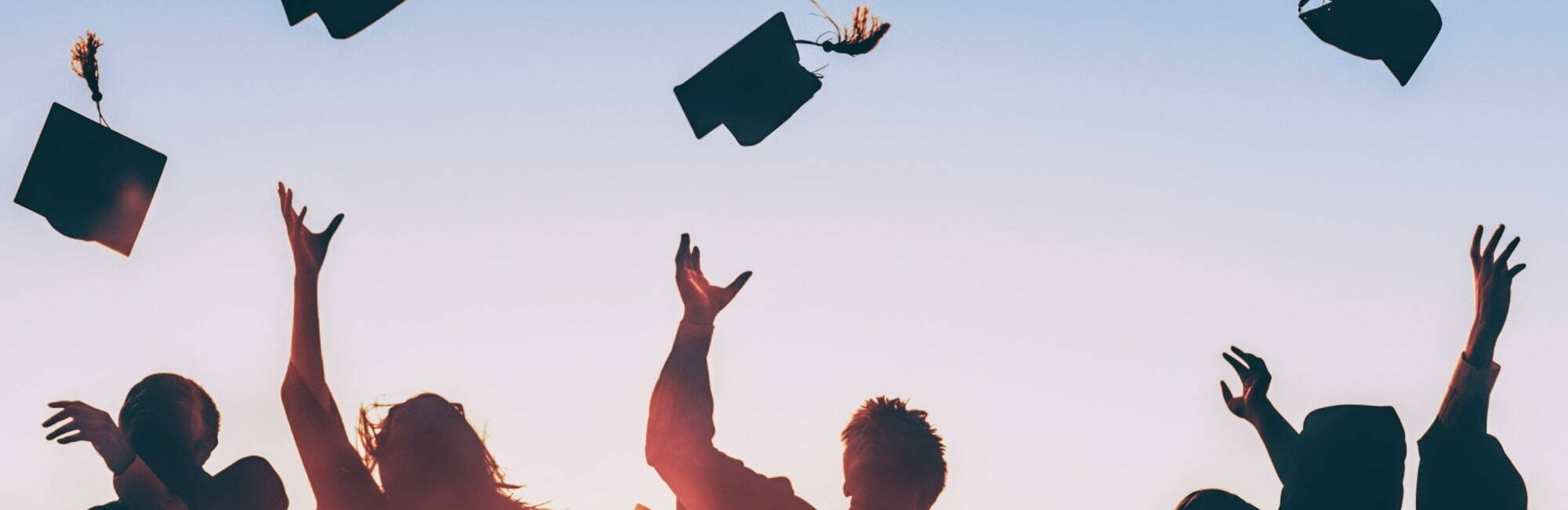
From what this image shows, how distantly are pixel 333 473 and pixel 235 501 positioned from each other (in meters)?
0.59

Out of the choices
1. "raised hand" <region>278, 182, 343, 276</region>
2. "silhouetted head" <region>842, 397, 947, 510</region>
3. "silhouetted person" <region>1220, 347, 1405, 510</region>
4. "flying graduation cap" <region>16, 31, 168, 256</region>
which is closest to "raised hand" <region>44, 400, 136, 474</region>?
"raised hand" <region>278, 182, 343, 276</region>

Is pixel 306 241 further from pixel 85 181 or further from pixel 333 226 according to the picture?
pixel 85 181

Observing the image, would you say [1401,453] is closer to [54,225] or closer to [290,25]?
[290,25]

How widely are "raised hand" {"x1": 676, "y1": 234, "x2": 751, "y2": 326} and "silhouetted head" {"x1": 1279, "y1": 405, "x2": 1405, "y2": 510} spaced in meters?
1.04

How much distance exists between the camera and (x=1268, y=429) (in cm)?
274

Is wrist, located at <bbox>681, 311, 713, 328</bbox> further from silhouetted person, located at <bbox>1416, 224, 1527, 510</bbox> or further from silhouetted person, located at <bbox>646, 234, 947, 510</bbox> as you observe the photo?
silhouetted person, located at <bbox>1416, 224, 1527, 510</bbox>

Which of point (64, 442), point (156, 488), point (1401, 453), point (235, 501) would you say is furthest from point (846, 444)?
point (64, 442)

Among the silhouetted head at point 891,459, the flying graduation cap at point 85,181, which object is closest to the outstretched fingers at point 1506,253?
the silhouetted head at point 891,459

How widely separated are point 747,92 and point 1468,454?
98.7 inches

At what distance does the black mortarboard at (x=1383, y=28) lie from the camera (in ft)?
13.7

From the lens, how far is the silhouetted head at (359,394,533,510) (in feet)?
7.54

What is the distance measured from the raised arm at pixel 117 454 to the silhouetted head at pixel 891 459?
4.84 ft

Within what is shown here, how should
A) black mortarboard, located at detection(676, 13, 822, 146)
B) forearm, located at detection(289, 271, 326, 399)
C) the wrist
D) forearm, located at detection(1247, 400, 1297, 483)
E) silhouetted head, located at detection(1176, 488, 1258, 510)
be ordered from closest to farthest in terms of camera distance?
silhouetted head, located at detection(1176, 488, 1258, 510), the wrist, forearm, located at detection(289, 271, 326, 399), forearm, located at detection(1247, 400, 1297, 483), black mortarboard, located at detection(676, 13, 822, 146)

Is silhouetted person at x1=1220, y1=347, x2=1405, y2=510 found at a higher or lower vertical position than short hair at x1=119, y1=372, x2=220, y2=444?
higher
